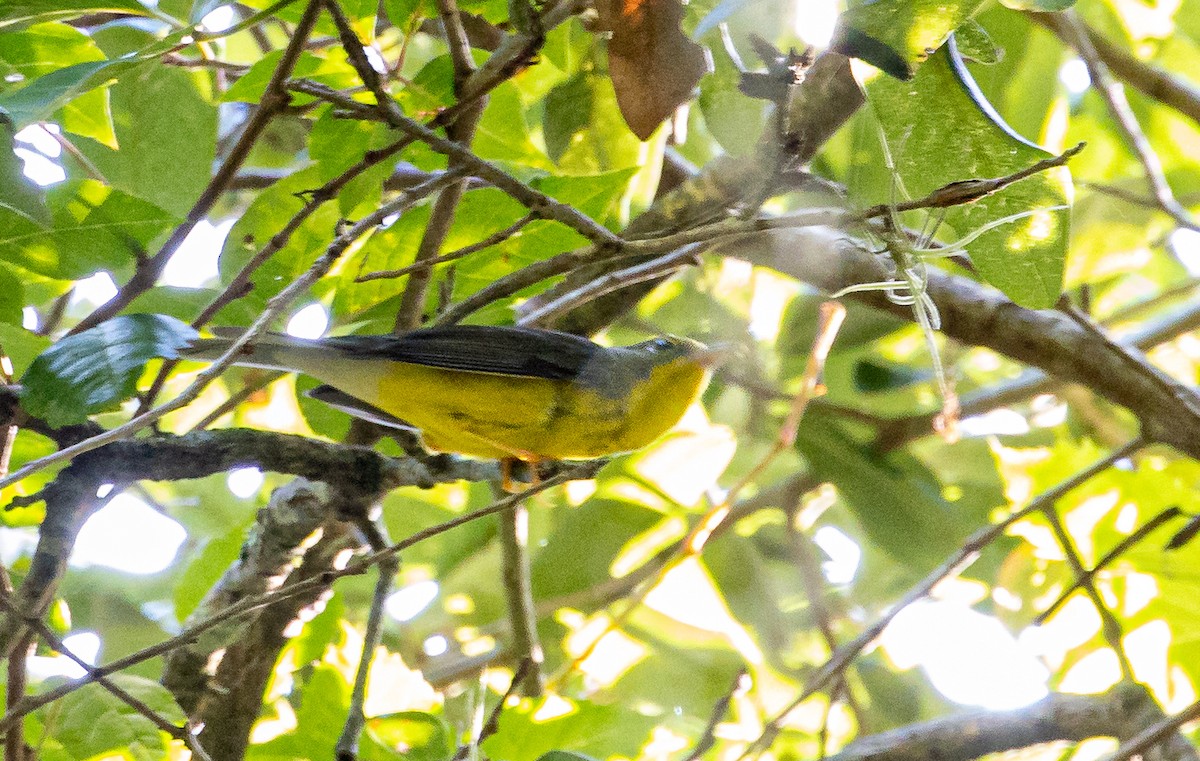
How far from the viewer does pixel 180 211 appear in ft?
7.61

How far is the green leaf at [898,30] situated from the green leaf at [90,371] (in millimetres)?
1142

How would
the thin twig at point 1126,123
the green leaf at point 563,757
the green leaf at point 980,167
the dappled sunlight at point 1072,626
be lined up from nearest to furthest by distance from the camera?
1. the green leaf at point 980,167
2. the green leaf at point 563,757
3. the thin twig at point 1126,123
4. the dappled sunlight at point 1072,626

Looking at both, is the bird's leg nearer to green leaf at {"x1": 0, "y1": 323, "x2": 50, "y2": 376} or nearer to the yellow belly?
the yellow belly

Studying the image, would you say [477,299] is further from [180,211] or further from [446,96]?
[180,211]

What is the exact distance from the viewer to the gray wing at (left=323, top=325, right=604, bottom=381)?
2430 mm

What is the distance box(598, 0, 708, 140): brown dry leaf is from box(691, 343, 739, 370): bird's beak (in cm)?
107

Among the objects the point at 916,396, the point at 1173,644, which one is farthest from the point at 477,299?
the point at 916,396

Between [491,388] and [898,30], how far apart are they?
1.42 metres

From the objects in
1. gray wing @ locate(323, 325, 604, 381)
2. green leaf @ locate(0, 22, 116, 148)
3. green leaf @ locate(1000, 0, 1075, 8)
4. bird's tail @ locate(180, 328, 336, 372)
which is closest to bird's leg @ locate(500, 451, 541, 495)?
gray wing @ locate(323, 325, 604, 381)

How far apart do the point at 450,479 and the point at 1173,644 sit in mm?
2281

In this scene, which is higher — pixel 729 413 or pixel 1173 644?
pixel 729 413

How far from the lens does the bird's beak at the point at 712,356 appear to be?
9.89 ft

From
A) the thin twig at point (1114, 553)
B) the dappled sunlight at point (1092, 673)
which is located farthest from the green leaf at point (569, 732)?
the dappled sunlight at point (1092, 673)

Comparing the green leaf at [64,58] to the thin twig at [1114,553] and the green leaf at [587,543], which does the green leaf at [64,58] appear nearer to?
the green leaf at [587,543]
